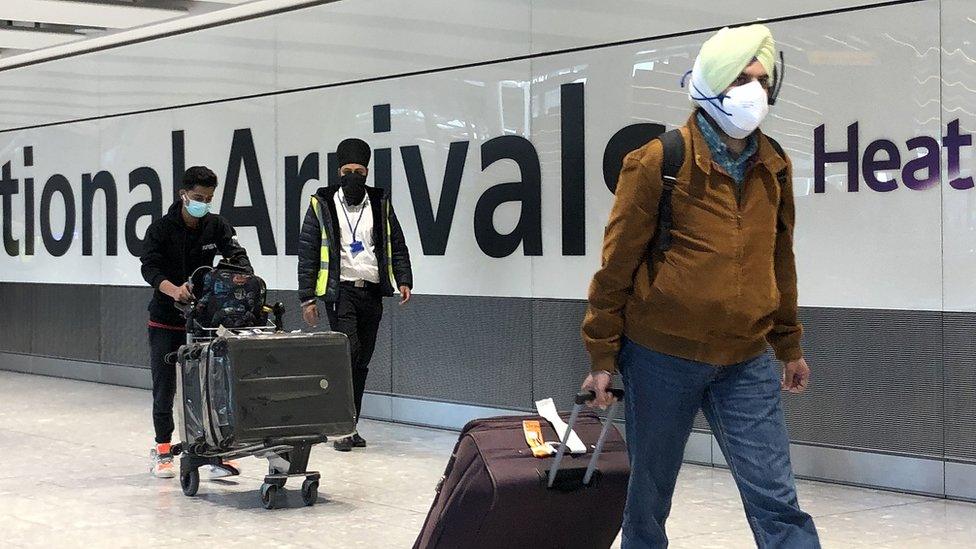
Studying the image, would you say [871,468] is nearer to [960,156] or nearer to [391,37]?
[960,156]

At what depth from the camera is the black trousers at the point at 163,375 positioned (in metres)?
7.57

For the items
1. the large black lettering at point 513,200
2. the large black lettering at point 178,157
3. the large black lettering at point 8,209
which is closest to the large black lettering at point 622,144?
the large black lettering at point 513,200

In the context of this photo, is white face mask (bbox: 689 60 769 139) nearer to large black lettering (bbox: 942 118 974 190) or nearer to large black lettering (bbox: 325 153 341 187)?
large black lettering (bbox: 942 118 974 190)

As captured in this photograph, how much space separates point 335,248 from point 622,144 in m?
1.83

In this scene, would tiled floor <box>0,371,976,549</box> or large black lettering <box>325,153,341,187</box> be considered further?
large black lettering <box>325,153,341,187</box>

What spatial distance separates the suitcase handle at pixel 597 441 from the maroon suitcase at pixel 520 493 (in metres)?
0.01

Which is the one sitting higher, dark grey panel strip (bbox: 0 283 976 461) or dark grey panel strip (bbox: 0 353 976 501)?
dark grey panel strip (bbox: 0 283 976 461)

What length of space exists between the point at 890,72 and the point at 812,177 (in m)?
0.68

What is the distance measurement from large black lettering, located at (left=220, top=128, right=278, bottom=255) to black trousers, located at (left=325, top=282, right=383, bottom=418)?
8.95 ft

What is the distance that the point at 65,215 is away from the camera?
14008 millimetres

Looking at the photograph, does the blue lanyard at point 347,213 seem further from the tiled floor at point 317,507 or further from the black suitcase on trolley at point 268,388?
A: the black suitcase on trolley at point 268,388

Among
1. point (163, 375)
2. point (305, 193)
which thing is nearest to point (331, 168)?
point (305, 193)

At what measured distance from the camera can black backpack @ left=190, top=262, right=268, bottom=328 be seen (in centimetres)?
698

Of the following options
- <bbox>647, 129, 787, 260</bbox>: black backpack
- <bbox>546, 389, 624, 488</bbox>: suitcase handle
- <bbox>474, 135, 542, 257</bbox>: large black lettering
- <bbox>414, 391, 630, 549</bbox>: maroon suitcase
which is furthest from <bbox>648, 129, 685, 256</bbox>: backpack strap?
<bbox>474, 135, 542, 257</bbox>: large black lettering
